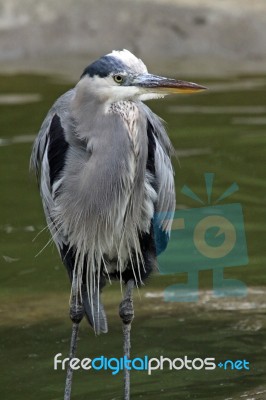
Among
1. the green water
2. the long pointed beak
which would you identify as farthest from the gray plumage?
the green water

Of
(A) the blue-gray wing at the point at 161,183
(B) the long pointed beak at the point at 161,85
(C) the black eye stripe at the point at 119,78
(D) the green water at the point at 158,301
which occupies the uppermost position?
(C) the black eye stripe at the point at 119,78

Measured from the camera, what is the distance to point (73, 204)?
16.0 ft

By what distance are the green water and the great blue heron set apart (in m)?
0.30

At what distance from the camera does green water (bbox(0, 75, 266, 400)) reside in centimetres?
536

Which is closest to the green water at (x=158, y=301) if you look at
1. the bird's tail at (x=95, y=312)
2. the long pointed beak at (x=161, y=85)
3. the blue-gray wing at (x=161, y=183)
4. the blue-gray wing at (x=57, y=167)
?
the bird's tail at (x=95, y=312)

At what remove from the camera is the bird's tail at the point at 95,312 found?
17.4 feet

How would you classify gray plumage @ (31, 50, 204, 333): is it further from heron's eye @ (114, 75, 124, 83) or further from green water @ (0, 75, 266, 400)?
green water @ (0, 75, 266, 400)

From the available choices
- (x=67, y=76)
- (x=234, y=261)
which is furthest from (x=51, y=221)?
(x=67, y=76)

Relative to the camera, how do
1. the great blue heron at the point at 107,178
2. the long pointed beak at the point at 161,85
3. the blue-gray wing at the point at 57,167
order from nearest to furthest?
1. the long pointed beak at the point at 161,85
2. the great blue heron at the point at 107,178
3. the blue-gray wing at the point at 57,167

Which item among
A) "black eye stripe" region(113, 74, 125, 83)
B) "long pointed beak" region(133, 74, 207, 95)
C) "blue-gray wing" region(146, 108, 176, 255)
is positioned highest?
"black eye stripe" region(113, 74, 125, 83)

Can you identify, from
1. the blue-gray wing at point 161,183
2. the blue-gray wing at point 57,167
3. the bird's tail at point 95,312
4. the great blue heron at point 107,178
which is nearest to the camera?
the great blue heron at point 107,178

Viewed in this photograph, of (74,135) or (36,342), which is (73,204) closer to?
(74,135)

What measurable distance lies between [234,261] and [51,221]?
227 centimetres

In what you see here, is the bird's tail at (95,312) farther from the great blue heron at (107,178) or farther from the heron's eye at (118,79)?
the heron's eye at (118,79)
